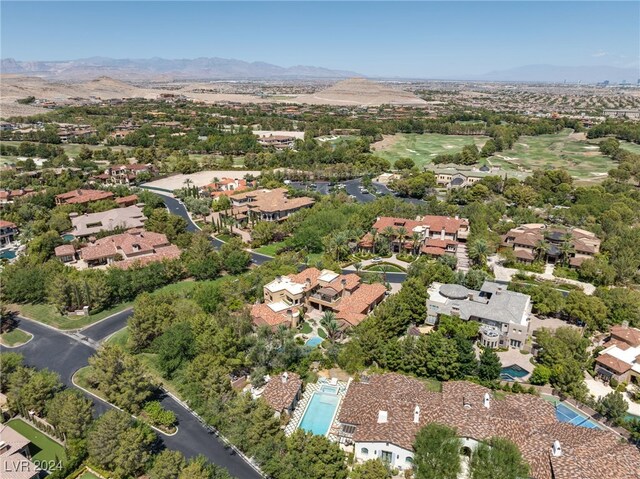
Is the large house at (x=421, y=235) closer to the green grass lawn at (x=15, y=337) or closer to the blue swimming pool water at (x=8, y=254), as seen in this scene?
A: the green grass lawn at (x=15, y=337)

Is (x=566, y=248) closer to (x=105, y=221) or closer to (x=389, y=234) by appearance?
(x=389, y=234)

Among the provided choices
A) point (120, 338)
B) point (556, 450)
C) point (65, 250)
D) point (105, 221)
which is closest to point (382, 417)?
point (556, 450)

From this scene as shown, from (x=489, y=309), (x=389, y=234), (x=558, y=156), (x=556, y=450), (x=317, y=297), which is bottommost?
(x=317, y=297)

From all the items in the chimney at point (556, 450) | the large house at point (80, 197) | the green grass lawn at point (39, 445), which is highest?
the chimney at point (556, 450)

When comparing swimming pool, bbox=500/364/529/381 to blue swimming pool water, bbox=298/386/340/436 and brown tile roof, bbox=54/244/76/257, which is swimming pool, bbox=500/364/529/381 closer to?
blue swimming pool water, bbox=298/386/340/436

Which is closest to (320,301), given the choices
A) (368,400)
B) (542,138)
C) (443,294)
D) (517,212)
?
(443,294)

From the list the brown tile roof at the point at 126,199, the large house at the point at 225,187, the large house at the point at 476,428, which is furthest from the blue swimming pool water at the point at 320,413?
the brown tile roof at the point at 126,199
